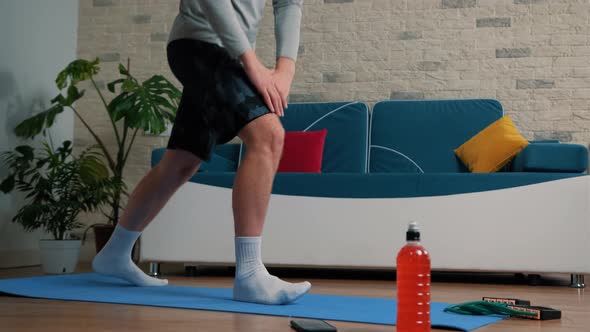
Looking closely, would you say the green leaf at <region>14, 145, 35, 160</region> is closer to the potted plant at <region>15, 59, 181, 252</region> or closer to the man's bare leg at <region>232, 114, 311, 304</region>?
the potted plant at <region>15, 59, 181, 252</region>

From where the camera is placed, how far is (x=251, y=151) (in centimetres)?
206

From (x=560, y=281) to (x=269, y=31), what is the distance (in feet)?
7.84

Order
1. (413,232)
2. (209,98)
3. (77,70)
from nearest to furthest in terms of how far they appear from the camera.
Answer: (413,232) < (209,98) < (77,70)

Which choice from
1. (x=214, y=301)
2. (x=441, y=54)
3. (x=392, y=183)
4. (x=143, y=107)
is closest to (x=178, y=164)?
(x=214, y=301)

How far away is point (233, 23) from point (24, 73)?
2709mm

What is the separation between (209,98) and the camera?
212 cm

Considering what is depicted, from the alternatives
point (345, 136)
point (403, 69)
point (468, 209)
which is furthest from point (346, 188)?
point (403, 69)

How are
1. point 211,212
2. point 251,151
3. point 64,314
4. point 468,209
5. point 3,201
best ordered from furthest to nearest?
point 3,201
point 211,212
point 468,209
point 251,151
point 64,314

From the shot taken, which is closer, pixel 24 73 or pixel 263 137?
pixel 263 137

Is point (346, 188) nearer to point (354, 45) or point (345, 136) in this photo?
point (345, 136)

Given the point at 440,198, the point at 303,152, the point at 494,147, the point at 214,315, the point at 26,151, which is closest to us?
the point at 214,315

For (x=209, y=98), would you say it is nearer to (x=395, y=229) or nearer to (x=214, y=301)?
(x=214, y=301)

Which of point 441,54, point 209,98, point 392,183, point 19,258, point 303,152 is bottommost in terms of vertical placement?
point 19,258

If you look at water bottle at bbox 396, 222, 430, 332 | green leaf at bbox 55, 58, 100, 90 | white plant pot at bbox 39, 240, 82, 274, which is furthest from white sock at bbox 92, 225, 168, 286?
green leaf at bbox 55, 58, 100, 90
